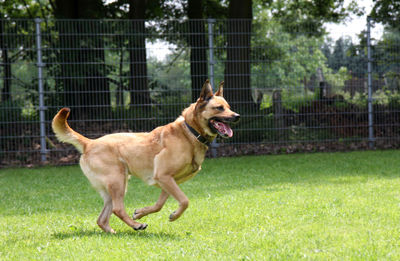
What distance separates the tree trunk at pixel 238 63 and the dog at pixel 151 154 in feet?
22.4

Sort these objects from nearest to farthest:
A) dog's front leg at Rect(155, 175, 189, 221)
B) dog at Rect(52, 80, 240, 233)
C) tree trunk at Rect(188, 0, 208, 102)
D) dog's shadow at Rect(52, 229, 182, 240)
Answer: dog's shadow at Rect(52, 229, 182, 240)
dog's front leg at Rect(155, 175, 189, 221)
dog at Rect(52, 80, 240, 233)
tree trunk at Rect(188, 0, 208, 102)

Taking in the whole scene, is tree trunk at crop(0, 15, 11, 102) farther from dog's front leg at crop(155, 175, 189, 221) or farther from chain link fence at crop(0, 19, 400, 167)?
dog's front leg at crop(155, 175, 189, 221)

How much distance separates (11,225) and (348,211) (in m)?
3.95

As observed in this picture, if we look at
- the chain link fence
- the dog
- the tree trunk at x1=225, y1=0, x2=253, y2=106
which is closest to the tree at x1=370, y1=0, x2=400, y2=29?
the chain link fence

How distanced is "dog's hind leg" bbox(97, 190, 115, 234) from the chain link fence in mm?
6490

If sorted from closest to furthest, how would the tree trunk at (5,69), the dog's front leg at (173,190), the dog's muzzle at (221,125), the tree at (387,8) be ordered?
the dog's front leg at (173,190)
the dog's muzzle at (221,125)
the tree trunk at (5,69)
the tree at (387,8)

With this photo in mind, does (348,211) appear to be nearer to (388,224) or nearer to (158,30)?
(388,224)

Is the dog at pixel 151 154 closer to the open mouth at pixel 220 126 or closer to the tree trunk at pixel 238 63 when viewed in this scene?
the open mouth at pixel 220 126

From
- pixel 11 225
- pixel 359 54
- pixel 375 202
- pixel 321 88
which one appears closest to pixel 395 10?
pixel 359 54

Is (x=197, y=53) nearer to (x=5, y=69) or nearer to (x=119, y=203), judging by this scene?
(x=5, y=69)

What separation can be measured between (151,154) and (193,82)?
22.7 ft

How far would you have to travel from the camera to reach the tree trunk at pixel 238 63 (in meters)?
12.2

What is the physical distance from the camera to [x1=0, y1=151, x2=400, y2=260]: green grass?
13.3 ft

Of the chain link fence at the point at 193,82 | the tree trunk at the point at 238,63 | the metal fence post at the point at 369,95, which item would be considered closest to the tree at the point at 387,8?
the metal fence post at the point at 369,95
